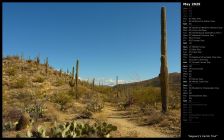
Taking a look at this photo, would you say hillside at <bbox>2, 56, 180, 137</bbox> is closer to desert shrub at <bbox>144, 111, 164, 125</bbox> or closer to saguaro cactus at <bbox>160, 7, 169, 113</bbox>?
desert shrub at <bbox>144, 111, 164, 125</bbox>

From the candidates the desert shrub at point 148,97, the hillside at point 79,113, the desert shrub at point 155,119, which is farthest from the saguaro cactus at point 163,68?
the desert shrub at point 148,97

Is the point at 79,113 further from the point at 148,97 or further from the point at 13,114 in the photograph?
the point at 148,97

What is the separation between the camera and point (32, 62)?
118 feet

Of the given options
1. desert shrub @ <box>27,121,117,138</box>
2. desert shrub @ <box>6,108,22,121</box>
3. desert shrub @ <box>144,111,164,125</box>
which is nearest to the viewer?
desert shrub @ <box>27,121,117,138</box>

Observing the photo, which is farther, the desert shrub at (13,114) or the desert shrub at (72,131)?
the desert shrub at (13,114)

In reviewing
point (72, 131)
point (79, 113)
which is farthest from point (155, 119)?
point (72, 131)

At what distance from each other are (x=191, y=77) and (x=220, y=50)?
0.93m

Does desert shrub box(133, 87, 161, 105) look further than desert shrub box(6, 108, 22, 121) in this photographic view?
Yes

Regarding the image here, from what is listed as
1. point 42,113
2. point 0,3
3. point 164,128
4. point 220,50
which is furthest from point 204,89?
point 42,113

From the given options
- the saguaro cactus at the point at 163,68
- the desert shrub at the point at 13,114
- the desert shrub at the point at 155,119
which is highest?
the saguaro cactus at the point at 163,68

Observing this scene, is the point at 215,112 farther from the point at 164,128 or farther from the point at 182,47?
the point at 164,128

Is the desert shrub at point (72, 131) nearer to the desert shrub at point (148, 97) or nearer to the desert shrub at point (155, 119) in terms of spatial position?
the desert shrub at point (155, 119)

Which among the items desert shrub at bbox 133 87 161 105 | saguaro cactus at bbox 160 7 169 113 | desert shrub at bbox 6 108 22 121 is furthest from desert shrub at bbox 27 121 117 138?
desert shrub at bbox 133 87 161 105

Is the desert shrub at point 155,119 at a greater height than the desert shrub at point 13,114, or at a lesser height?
lesser
